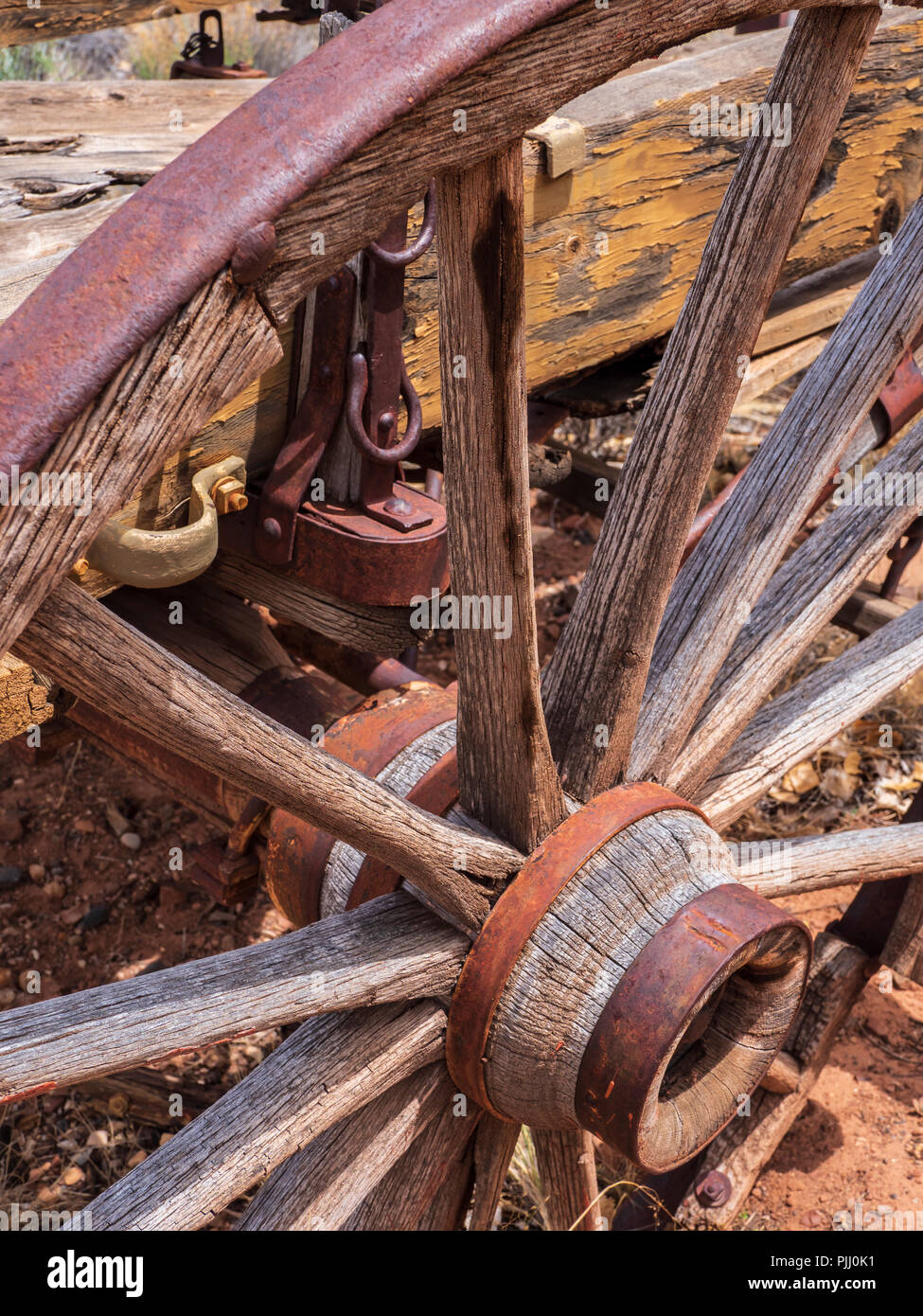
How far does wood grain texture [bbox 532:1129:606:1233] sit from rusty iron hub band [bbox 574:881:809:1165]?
0.45 meters

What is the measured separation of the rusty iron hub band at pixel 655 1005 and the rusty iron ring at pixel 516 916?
118 mm

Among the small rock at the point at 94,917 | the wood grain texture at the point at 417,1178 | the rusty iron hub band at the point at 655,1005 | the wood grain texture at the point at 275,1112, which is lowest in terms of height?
the small rock at the point at 94,917

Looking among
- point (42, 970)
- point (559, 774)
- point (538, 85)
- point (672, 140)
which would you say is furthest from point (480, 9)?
point (42, 970)

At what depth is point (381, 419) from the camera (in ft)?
5.34

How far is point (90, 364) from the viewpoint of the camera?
0.75m

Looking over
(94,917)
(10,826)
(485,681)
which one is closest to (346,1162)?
(485,681)

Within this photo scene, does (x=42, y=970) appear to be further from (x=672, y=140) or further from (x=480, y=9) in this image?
(x=480, y=9)

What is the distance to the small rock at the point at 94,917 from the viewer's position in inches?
116

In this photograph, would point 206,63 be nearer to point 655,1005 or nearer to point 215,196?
point 215,196

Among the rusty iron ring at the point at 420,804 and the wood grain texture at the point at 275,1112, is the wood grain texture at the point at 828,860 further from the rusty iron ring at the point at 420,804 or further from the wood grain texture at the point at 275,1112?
the wood grain texture at the point at 275,1112

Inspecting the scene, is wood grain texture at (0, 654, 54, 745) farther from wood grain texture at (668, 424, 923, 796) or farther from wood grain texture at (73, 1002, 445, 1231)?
wood grain texture at (668, 424, 923, 796)

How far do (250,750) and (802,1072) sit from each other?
170cm

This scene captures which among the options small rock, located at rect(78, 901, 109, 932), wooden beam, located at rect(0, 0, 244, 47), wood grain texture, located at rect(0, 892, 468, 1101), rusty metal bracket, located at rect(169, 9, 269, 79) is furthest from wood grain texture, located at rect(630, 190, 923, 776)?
small rock, located at rect(78, 901, 109, 932)

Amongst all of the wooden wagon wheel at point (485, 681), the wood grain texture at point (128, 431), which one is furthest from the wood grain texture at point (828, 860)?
the wood grain texture at point (128, 431)
